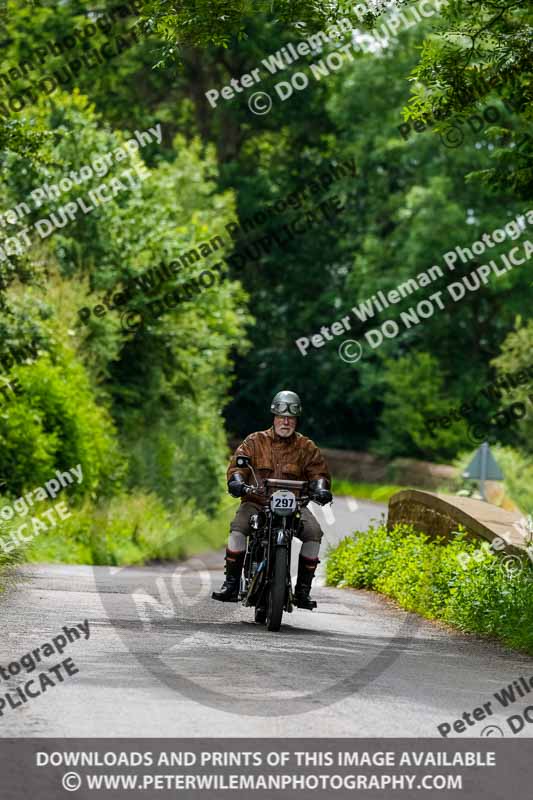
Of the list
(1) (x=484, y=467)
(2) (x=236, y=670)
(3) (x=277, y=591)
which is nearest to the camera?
(2) (x=236, y=670)

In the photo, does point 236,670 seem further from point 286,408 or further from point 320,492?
point 286,408

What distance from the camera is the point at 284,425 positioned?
12891 mm

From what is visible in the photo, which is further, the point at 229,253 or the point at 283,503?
the point at 229,253

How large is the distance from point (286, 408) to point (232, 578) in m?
1.57

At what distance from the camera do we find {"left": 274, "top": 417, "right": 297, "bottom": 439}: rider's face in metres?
12.9

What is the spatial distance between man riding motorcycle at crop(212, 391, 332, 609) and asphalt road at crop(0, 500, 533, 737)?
453mm

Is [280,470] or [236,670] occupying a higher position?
[280,470]

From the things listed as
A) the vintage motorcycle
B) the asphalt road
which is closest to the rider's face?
the vintage motorcycle

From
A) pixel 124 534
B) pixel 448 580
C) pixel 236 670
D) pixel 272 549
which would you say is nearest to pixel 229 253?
pixel 124 534

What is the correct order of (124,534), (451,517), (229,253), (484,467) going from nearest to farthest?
(451,517)
(484,467)
(124,534)
(229,253)

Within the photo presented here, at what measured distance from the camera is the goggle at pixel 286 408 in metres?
12.8

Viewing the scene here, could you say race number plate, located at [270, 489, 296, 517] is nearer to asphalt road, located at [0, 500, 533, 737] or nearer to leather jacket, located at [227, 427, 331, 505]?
leather jacket, located at [227, 427, 331, 505]

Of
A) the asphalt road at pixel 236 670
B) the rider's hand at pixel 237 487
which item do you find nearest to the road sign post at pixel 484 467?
the asphalt road at pixel 236 670
